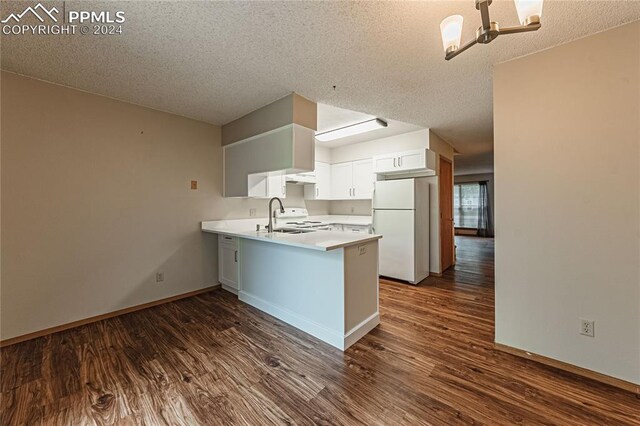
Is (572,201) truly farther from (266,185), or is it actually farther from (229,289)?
(229,289)

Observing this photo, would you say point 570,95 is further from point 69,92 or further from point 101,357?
point 69,92

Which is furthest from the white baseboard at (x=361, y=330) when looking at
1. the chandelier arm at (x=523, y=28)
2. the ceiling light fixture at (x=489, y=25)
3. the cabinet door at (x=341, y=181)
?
the cabinet door at (x=341, y=181)

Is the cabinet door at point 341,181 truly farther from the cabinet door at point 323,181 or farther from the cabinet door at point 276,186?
the cabinet door at point 276,186

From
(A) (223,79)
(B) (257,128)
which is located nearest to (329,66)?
(A) (223,79)

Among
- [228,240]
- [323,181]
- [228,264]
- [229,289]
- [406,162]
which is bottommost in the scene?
[229,289]

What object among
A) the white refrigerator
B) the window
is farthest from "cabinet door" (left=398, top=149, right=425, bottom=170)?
the window

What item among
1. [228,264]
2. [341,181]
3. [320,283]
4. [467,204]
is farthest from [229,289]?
[467,204]

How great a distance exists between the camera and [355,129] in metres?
3.67

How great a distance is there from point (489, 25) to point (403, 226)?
2.95 meters

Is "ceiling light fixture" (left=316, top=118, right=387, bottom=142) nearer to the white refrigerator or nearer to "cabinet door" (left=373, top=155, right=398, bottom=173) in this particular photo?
"cabinet door" (left=373, top=155, right=398, bottom=173)

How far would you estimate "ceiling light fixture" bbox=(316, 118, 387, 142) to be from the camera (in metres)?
3.45

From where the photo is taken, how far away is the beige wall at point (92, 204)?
2.26m

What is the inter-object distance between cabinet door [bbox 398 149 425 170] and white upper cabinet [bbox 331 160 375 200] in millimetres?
614

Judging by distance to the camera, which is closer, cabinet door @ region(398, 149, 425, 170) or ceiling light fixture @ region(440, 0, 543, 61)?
ceiling light fixture @ region(440, 0, 543, 61)
